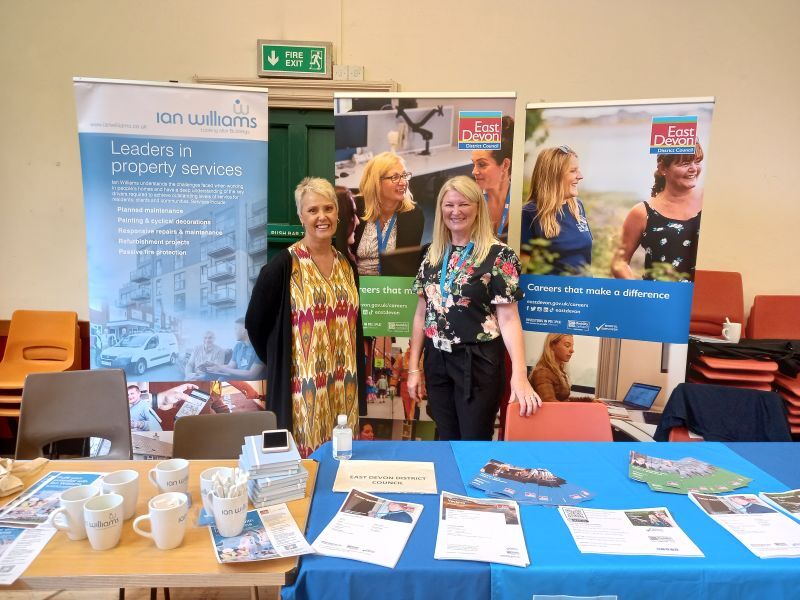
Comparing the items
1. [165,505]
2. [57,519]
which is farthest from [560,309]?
[57,519]

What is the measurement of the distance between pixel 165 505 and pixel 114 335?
1.82 meters

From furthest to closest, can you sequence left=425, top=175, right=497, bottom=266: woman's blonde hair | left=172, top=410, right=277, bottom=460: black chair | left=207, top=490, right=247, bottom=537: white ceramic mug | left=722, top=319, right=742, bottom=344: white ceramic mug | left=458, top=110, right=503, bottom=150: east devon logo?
left=722, top=319, right=742, bottom=344: white ceramic mug, left=458, top=110, right=503, bottom=150: east devon logo, left=425, top=175, right=497, bottom=266: woman's blonde hair, left=172, top=410, right=277, bottom=460: black chair, left=207, top=490, right=247, bottom=537: white ceramic mug

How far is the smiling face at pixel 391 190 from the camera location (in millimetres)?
2703

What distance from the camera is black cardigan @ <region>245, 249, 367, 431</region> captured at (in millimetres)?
2285

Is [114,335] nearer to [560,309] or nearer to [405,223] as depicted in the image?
[405,223]

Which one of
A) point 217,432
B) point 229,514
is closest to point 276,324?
point 217,432

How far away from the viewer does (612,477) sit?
1501 millimetres

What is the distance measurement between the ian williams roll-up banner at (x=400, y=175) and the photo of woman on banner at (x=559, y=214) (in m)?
0.17

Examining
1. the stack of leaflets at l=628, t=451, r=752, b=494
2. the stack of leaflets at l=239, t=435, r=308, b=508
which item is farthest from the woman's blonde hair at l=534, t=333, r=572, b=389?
the stack of leaflets at l=239, t=435, r=308, b=508

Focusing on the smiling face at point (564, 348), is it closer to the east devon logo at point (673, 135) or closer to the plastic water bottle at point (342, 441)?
the east devon logo at point (673, 135)

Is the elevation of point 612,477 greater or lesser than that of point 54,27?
lesser

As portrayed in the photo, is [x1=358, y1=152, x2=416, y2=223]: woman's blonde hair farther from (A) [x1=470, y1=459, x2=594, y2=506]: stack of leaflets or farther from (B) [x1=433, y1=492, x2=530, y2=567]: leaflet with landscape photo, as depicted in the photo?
(B) [x1=433, y1=492, x2=530, y2=567]: leaflet with landscape photo

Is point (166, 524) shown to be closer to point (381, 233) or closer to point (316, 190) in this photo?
point (316, 190)

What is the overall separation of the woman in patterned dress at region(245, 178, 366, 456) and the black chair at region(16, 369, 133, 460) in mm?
623
